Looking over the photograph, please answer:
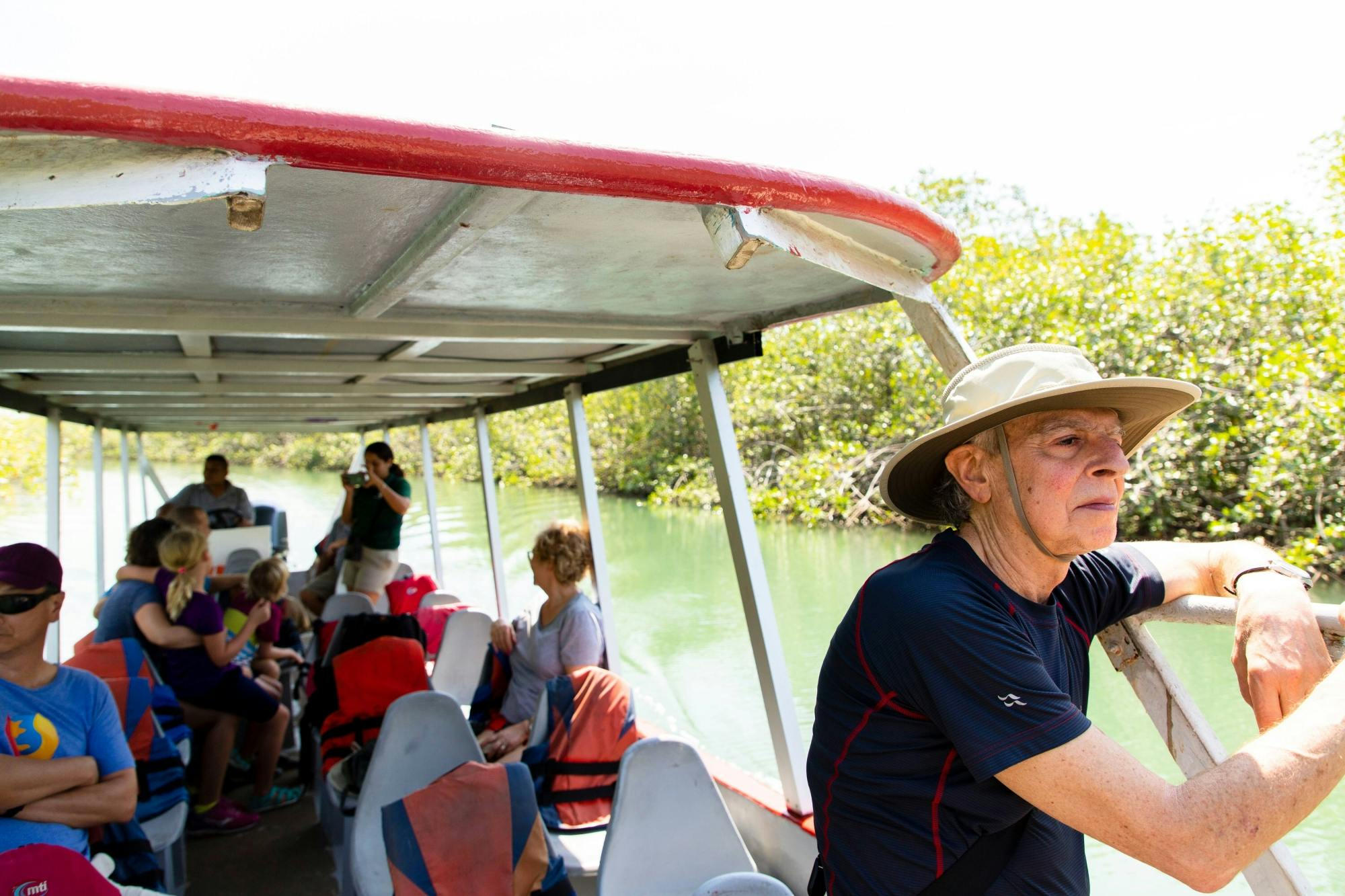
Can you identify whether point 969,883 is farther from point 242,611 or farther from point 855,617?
point 242,611

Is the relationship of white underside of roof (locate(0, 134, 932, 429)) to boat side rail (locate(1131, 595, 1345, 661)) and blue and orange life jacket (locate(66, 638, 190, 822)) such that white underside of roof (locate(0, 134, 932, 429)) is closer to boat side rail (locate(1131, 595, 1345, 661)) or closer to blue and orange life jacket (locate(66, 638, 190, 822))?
boat side rail (locate(1131, 595, 1345, 661))

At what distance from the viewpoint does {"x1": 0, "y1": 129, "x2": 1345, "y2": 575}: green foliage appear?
7465 mm

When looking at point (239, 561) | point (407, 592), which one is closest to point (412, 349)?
point (407, 592)

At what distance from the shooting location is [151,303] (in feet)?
7.22

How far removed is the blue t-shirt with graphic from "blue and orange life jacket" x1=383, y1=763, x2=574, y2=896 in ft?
2.41

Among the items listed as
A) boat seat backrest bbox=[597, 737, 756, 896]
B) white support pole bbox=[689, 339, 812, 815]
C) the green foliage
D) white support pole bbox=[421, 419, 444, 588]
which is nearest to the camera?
boat seat backrest bbox=[597, 737, 756, 896]

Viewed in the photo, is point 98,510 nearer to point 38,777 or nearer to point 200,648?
point 200,648

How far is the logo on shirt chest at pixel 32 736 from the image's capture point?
6.77 feet

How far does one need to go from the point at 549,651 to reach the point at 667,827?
116cm

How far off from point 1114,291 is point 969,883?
9.54 metres

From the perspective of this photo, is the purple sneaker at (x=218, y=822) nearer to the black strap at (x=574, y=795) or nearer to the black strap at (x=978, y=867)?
the black strap at (x=574, y=795)

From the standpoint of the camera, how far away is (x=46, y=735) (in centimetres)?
212

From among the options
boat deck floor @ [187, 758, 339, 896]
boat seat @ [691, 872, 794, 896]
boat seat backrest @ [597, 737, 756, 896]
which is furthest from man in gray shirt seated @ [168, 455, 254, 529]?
boat seat @ [691, 872, 794, 896]

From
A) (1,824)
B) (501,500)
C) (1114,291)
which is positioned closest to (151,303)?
(1,824)
